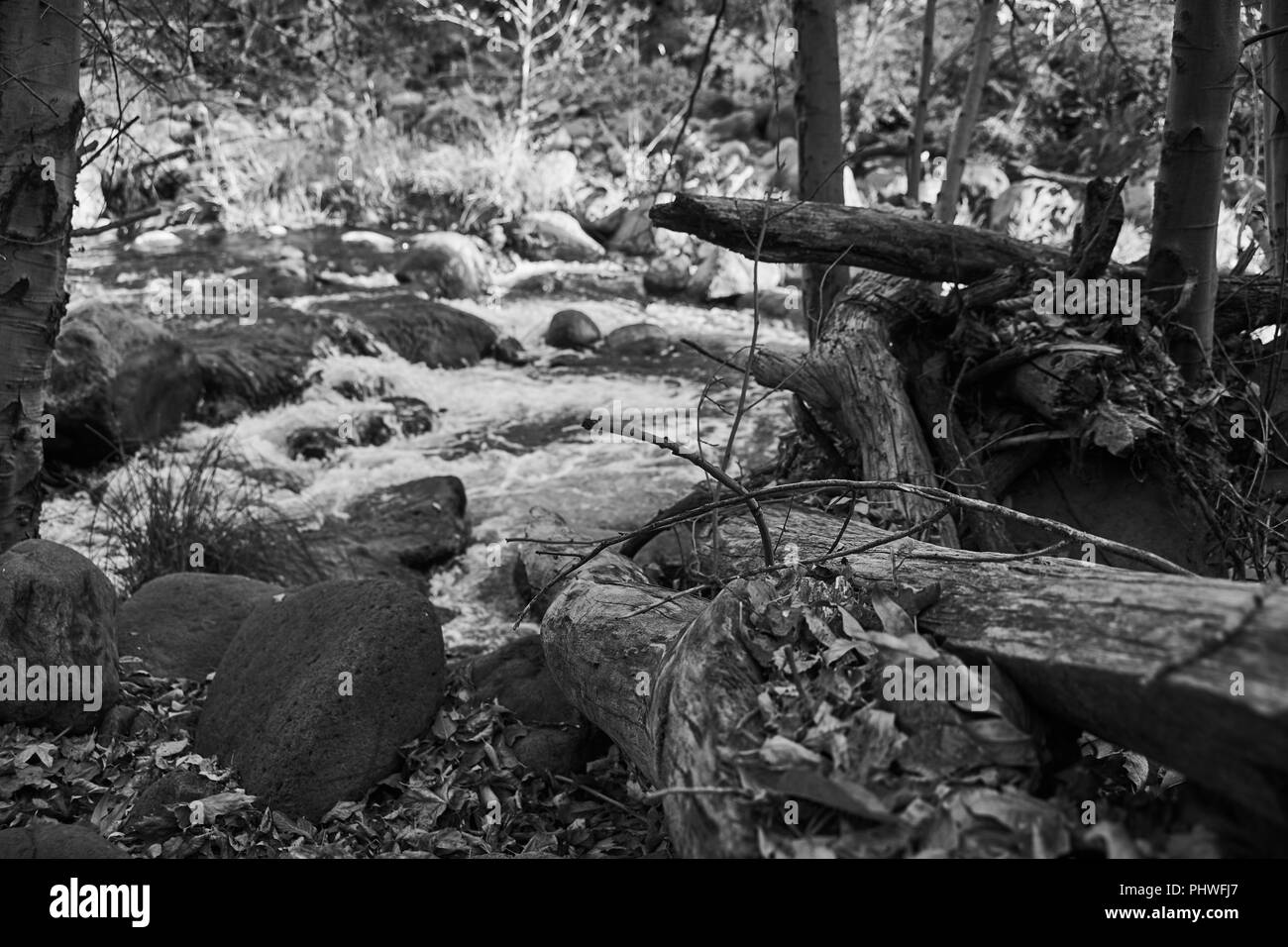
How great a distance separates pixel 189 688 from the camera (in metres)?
4.07

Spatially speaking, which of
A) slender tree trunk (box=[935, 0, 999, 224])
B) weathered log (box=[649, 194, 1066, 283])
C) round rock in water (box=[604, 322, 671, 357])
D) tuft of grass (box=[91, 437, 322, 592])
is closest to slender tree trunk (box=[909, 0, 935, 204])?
slender tree trunk (box=[935, 0, 999, 224])

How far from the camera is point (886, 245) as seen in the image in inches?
170

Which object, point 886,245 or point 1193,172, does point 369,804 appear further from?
point 1193,172

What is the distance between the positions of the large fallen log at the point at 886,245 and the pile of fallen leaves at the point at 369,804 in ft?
6.24

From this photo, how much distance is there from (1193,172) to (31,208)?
14.0 ft

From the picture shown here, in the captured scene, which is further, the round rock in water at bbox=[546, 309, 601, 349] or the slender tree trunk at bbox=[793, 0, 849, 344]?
the round rock in water at bbox=[546, 309, 601, 349]

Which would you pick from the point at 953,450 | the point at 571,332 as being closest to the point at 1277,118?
the point at 953,450

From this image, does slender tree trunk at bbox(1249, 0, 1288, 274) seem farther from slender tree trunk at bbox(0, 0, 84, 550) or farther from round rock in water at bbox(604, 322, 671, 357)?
round rock in water at bbox(604, 322, 671, 357)

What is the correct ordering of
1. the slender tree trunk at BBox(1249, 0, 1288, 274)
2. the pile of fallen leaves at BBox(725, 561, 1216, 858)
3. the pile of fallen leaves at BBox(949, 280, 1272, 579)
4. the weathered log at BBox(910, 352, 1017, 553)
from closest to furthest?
the pile of fallen leaves at BBox(725, 561, 1216, 858) < the pile of fallen leaves at BBox(949, 280, 1272, 579) < the weathered log at BBox(910, 352, 1017, 553) < the slender tree trunk at BBox(1249, 0, 1288, 274)

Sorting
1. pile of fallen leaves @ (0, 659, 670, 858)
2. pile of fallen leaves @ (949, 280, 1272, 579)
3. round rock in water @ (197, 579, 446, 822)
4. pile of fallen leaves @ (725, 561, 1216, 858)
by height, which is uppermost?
pile of fallen leaves @ (949, 280, 1272, 579)

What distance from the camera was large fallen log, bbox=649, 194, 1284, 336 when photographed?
390 centimetres

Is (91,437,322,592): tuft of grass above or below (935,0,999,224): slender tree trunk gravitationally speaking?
below

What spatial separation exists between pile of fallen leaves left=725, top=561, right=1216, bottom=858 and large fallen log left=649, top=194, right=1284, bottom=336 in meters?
1.90

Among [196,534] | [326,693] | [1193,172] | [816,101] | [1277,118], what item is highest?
[816,101]
